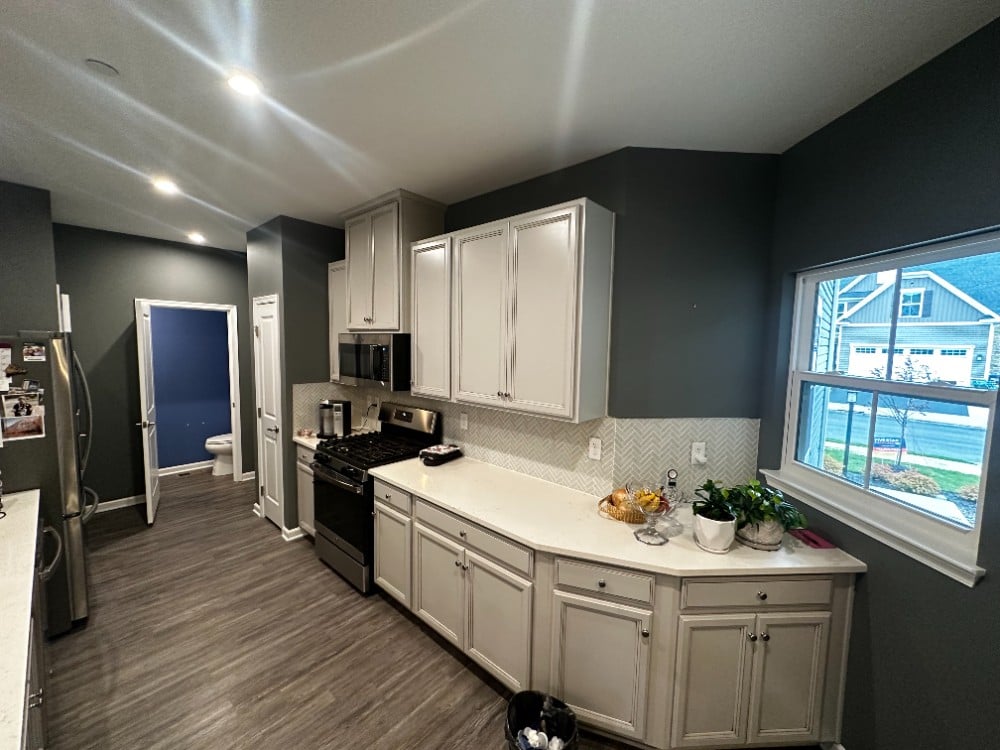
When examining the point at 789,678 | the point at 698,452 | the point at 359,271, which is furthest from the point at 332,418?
the point at 789,678

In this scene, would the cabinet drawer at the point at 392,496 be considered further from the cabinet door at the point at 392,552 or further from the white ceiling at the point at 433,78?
the white ceiling at the point at 433,78

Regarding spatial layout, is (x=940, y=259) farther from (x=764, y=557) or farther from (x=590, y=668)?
(x=590, y=668)

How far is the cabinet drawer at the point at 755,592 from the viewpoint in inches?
60.0

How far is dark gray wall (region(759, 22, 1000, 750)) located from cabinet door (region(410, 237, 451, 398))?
197cm

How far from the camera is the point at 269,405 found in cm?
354

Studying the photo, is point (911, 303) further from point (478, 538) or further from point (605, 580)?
point (478, 538)

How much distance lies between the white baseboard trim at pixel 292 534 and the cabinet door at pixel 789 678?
3333 millimetres

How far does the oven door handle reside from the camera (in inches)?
98.7

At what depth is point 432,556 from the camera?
215 centimetres

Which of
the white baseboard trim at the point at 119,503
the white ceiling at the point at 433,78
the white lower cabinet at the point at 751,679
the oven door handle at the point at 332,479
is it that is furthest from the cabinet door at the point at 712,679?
the white baseboard trim at the point at 119,503

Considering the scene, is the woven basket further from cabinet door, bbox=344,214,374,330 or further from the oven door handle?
cabinet door, bbox=344,214,374,330

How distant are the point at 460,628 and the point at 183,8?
2745 mm

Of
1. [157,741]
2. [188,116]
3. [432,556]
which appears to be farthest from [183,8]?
[157,741]

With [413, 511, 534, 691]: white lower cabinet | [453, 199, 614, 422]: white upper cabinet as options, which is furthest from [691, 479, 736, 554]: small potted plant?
[413, 511, 534, 691]: white lower cabinet
